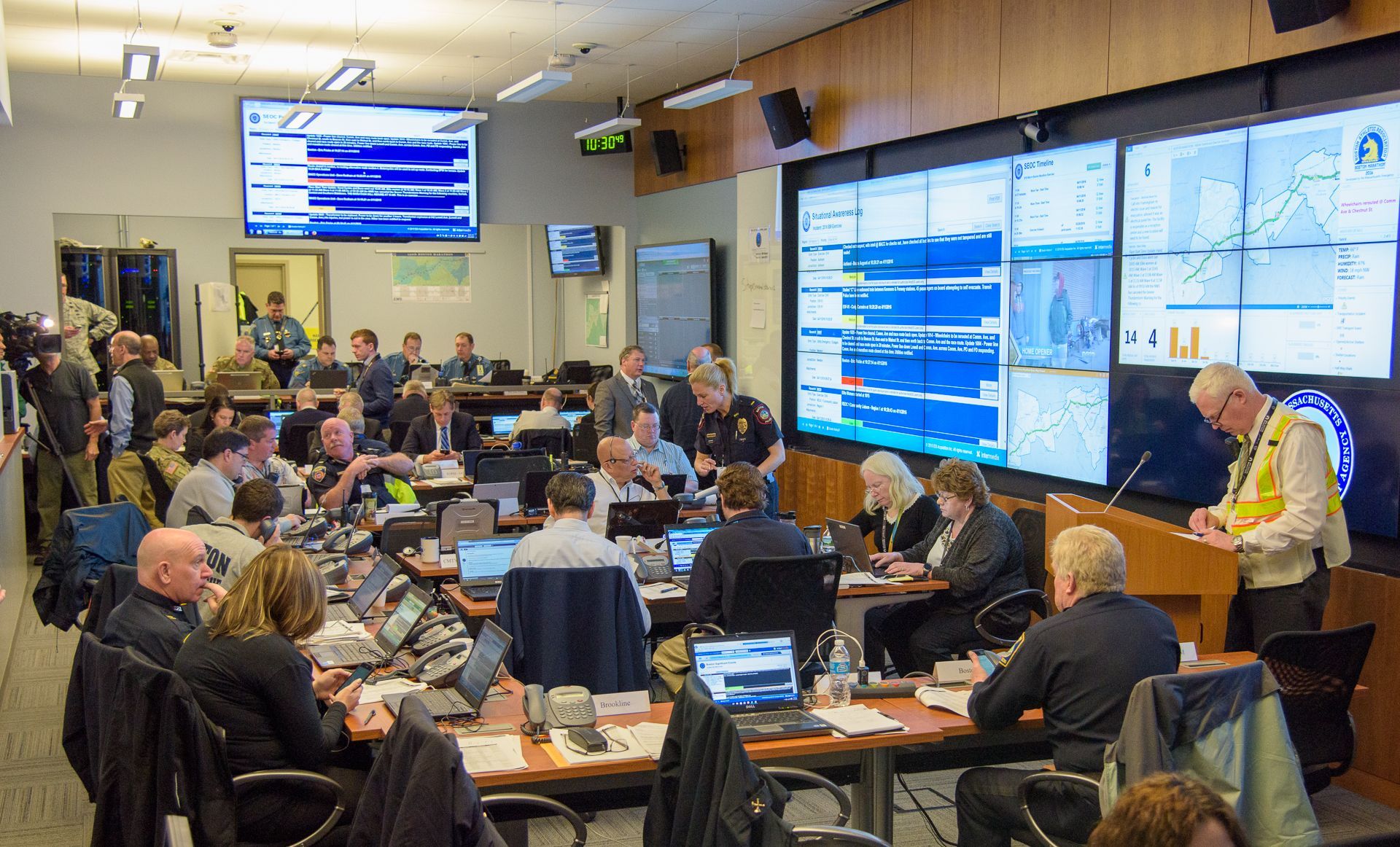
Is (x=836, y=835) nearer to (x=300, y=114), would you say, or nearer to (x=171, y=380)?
(x=300, y=114)

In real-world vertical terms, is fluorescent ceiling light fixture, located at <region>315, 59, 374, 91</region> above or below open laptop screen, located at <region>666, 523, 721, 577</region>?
above

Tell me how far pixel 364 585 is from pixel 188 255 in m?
9.91

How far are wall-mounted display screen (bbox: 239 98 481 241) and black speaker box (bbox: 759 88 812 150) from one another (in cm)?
330

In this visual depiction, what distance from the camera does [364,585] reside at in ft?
16.4

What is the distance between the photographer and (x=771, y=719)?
3.72m

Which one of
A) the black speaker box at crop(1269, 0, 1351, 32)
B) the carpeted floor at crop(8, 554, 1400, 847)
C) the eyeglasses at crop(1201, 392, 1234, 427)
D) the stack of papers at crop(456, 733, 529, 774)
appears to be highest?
the black speaker box at crop(1269, 0, 1351, 32)

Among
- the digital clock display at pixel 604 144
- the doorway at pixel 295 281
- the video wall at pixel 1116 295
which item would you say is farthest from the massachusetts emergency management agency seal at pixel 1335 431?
the doorway at pixel 295 281

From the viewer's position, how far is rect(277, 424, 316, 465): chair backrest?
8.84 meters

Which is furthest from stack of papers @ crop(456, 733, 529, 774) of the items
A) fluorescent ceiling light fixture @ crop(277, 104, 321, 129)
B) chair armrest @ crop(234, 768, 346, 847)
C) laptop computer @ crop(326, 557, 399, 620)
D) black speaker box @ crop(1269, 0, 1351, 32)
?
fluorescent ceiling light fixture @ crop(277, 104, 321, 129)

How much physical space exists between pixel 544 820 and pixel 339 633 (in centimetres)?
111

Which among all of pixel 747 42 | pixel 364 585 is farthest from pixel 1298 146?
pixel 747 42

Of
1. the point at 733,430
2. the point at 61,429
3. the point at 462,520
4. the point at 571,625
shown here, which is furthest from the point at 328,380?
the point at 571,625

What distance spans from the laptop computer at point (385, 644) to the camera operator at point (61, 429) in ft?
17.4

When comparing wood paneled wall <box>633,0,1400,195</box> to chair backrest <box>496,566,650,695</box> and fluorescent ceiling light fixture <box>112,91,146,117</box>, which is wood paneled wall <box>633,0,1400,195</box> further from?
fluorescent ceiling light fixture <box>112,91,146,117</box>
